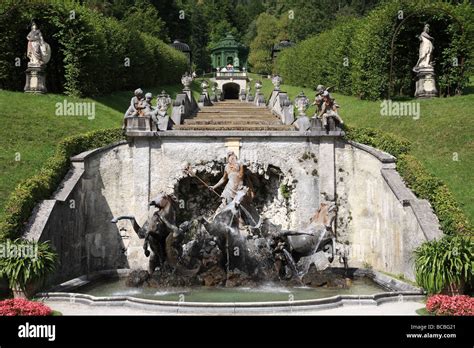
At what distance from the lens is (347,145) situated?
70.1 ft

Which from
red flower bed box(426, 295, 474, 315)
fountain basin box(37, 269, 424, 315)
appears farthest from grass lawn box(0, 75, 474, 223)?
red flower bed box(426, 295, 474, 315)

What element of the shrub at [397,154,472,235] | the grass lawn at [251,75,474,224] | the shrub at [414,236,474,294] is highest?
the grass lawn at [251,75,474,224]

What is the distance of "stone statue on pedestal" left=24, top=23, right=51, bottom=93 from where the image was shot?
29.5m

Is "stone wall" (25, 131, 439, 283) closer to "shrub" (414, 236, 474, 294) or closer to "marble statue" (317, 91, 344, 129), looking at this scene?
"marble statue" (317, 91, 344, 129)

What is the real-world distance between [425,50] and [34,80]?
19.7 m

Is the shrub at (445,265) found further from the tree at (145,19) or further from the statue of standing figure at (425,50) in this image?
the tree at (145,19)

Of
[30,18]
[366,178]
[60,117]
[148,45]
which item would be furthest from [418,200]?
[148,45]

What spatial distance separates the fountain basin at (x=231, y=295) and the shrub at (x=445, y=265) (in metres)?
0.63

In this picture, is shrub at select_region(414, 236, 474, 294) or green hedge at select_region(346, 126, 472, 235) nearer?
shrub at select_region(414, 236, 474, 294)

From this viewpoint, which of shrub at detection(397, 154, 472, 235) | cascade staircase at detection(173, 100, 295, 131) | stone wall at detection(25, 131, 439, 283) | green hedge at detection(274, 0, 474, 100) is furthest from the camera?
green hedge at detection(274, 0, 474, 100)

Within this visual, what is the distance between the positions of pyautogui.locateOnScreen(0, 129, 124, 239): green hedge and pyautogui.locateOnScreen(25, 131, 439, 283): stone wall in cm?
60

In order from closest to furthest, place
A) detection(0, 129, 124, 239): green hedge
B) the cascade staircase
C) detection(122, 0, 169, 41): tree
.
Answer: detection(0, 129, 124, 239): green hedge < the cascade staircase < detection(122, 0, 169, 41): tree

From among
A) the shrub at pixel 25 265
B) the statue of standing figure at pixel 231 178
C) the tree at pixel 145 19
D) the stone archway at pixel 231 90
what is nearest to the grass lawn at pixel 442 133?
the statue of standing figure at pixel 231 178

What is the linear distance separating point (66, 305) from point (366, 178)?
11.3 meters
